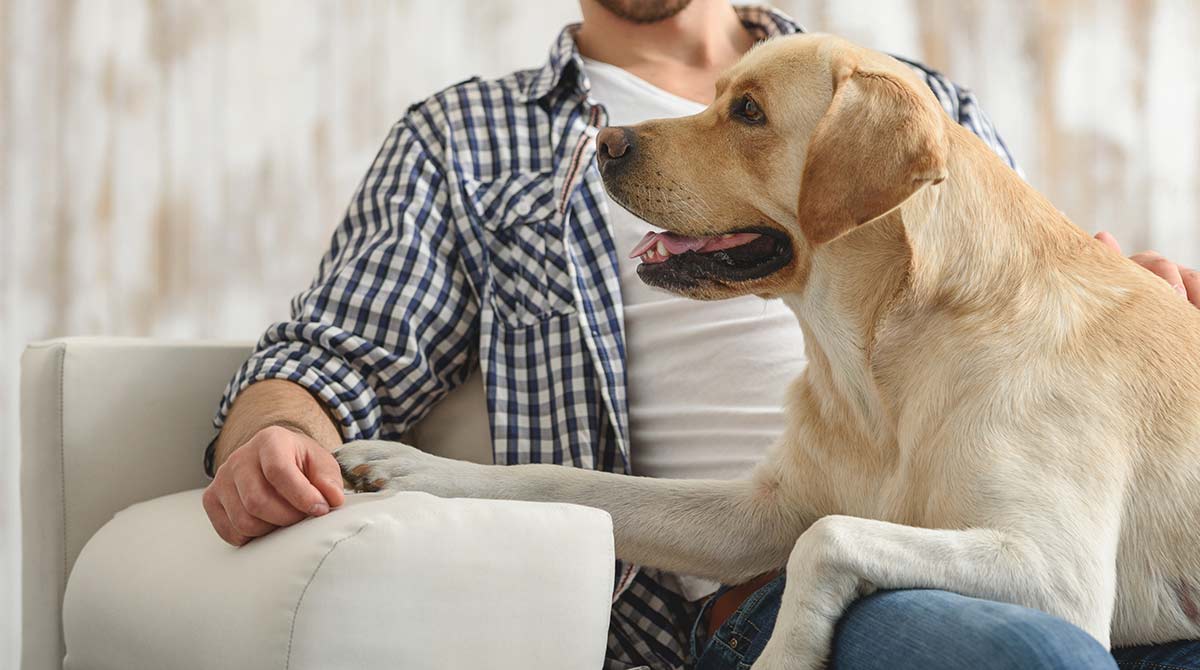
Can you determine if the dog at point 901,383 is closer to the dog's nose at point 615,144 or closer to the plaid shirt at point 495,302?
the dog's nose at point 615,144

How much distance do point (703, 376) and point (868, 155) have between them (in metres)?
0.55

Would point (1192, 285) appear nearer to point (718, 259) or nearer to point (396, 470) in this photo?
point (718, 259)

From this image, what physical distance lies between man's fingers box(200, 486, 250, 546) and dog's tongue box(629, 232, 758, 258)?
51cm

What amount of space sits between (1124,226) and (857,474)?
192 cm

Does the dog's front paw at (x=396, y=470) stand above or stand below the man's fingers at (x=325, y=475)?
below

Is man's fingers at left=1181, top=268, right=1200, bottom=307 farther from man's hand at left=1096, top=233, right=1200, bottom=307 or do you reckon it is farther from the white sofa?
the white sofa

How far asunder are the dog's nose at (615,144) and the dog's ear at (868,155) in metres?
0.23

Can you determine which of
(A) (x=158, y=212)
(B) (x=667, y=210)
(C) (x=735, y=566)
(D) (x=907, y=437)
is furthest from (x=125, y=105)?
(D) (x=907, y=437)

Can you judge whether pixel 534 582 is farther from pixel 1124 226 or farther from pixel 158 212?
pixel 1124 226

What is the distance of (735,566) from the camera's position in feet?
3.93

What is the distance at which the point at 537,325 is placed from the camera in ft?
5.00

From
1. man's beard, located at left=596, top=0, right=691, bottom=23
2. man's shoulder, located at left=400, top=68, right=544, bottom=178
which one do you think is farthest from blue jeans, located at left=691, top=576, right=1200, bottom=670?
man's beard, located at left=596, top=0, right=691, bottom=23

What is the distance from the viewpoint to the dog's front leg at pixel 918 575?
0.83m

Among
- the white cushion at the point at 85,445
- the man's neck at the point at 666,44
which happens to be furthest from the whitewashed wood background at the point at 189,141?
the white cushion at the point at 85,445
